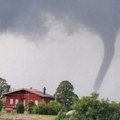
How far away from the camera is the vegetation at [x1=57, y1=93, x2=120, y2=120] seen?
3459cm

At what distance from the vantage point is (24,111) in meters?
70.4

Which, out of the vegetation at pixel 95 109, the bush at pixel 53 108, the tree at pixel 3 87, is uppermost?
the tree at pixel 3 87

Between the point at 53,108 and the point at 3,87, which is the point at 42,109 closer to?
the point at 53,108

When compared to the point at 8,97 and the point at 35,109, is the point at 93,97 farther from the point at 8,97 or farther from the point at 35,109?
the point at 8,97

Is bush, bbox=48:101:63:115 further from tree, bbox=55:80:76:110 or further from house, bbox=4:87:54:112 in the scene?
house, bbox=4:87:54:112

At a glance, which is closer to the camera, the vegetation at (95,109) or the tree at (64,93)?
the vegetation at (95,109)

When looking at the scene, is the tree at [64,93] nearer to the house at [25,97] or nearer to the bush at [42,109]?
the house at [25,97]

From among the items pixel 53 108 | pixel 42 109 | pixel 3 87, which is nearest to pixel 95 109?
pixel 53 108

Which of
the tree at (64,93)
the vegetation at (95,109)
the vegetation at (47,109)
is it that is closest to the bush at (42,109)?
the vegetation at (47,109)

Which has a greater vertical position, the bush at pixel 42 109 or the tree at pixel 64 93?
the tree at pixel 64 93

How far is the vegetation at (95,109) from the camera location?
3459 cm

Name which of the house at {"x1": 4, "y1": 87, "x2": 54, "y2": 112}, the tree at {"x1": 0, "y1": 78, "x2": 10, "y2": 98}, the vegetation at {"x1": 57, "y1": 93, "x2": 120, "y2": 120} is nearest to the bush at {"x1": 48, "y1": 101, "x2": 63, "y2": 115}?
the house at {"x1": 4, "y1": 87, "x2": 54, "y2": 112}

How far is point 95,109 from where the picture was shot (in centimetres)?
3491

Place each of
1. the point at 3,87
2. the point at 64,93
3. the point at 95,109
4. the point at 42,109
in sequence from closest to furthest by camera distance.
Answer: the point at 95,109 < the point at 42,109 < the point at 64,93 < the point at 3,87
